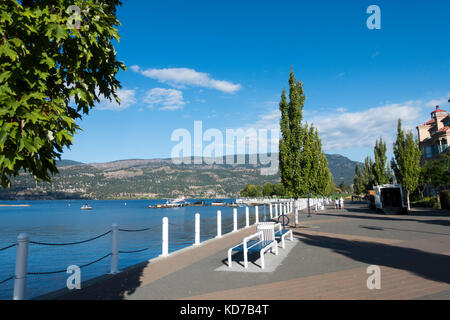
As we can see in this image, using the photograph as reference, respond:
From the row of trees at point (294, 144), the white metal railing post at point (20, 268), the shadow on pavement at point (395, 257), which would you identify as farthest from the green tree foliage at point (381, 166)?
the white metal railing post at point (20, 268)

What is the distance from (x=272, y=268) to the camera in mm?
8055

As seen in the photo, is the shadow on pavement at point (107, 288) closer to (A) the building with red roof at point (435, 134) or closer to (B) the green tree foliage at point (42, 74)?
(B) the green tree foliage at point (42, 74)

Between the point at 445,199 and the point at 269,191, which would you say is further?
the point at 269,191

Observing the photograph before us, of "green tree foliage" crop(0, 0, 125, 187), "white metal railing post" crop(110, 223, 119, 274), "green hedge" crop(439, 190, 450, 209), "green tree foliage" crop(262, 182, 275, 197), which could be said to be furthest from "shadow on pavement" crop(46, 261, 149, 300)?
"green tree foliage" crop(262, 182, 275, 197)

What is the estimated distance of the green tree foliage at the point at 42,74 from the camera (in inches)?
103

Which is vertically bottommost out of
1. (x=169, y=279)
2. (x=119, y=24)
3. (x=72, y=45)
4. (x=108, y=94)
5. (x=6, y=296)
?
(x=6, y=296)

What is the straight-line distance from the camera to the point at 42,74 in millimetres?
2840

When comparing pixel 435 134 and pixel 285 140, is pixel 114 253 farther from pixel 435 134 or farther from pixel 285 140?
pixel 435 134

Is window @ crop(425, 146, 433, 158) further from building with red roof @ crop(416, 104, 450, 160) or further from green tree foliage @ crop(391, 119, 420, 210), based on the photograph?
green tree foliage @ crop(391, 119, 420, 210)

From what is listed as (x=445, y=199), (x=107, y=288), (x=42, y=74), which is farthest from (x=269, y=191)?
(x=42, y=74)

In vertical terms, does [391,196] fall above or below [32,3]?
below
